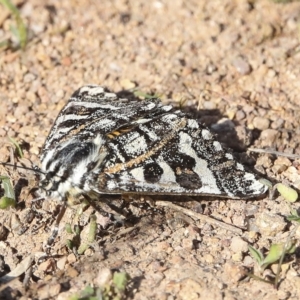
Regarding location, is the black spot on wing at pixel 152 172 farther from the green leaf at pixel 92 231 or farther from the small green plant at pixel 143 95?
the small green plant at pixel 143 95

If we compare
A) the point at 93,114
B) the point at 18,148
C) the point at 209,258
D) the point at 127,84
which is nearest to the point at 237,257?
the point at 209,258

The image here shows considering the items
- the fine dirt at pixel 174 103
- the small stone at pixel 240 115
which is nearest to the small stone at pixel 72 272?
the fine dirt at pixel 174 103

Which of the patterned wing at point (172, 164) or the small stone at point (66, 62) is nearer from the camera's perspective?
the patterned wing at point (172, 164)

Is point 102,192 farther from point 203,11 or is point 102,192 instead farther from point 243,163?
point 203,11

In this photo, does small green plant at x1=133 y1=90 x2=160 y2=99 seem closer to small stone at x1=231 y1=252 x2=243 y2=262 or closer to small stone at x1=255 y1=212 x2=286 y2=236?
small stone at x1=255 y1=212 x2=286 y2=236

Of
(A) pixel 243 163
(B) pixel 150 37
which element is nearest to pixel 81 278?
(A) pixel 243 163

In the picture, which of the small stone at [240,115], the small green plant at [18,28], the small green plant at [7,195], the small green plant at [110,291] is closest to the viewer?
the small green plant at [110,291]

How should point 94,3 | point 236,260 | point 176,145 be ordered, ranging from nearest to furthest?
point 236,260
point 176,145
point 94,3
